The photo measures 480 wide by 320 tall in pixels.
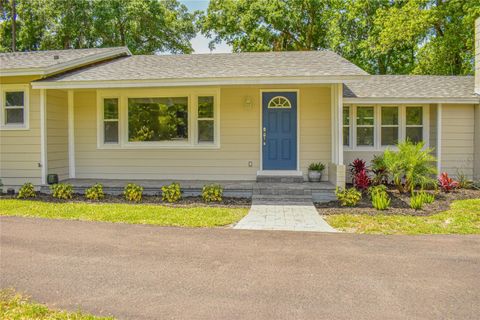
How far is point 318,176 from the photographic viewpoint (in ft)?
33.1

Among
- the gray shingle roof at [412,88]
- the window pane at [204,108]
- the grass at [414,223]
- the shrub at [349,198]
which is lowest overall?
the grass at [414,223]

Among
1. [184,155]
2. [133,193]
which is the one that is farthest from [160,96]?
[133,193]

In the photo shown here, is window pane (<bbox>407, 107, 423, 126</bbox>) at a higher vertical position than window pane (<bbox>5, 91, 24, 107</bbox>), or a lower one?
lower

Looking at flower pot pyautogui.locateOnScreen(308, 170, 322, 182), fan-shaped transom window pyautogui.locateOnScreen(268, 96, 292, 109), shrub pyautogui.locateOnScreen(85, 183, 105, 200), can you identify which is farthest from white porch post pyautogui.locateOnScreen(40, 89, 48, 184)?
flower pot pyautogui.locateOnScreen(308, 170, 322, 182)

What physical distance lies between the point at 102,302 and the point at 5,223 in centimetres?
438

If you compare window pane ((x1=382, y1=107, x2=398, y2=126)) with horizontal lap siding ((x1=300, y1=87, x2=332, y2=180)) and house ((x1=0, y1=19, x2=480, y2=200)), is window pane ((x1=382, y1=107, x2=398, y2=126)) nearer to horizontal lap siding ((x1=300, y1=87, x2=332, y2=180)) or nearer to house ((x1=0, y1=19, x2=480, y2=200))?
house ((x1=0, y1=19, x2=480, y2=200))

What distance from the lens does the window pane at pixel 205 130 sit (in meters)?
10.7

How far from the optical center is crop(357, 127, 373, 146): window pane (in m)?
11.5

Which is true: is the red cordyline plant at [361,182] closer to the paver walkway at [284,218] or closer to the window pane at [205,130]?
the paver walkway at [284,218]

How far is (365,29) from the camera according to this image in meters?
22.2

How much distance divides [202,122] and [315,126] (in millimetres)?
3152

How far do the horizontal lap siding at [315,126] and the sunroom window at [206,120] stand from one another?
97.9 inches

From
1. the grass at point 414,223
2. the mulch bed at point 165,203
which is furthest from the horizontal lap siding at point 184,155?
the grass at point 414,223

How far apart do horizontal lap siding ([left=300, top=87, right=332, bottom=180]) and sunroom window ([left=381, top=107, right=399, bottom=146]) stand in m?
2.25
